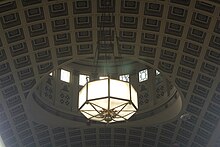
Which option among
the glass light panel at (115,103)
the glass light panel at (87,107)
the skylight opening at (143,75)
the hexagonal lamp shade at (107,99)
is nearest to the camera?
the hexagonal lamp shade at (107,99)

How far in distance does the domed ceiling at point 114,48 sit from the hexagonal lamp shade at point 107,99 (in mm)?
3730

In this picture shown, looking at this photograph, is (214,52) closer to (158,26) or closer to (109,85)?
(158,26)

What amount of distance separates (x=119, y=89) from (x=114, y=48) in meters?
5.14

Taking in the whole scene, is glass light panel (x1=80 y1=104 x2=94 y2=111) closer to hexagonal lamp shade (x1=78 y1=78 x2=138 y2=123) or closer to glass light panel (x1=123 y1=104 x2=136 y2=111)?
hexagonal lamp shade (x1=78 y1=78 x2=138 y2=123)

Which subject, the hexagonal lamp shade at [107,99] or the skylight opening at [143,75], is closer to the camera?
the hexagonal lamp shade at [107,99]

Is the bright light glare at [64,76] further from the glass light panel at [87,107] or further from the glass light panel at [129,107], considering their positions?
the glass light panel at [129,107]

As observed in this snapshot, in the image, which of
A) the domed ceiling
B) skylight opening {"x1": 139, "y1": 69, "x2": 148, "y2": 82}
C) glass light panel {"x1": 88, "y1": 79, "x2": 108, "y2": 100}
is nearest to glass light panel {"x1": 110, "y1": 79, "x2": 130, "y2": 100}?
glass light panel {"x1": 88, "y1": 79, "x2": 108, "y2": 100}

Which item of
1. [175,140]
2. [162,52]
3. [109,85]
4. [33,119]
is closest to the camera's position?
[109,85]

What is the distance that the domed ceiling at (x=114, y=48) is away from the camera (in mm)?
15469

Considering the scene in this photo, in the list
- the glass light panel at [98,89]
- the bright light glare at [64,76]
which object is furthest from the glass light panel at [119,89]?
the bright light glare at [64,76]

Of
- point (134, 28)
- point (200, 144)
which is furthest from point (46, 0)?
point (200, 144)

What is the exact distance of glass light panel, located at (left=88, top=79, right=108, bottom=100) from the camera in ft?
41.0

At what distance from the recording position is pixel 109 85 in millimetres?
12578

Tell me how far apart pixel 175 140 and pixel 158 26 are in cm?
839
